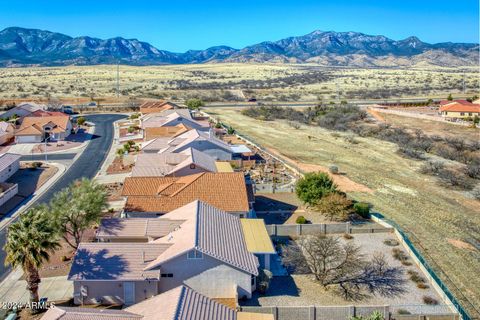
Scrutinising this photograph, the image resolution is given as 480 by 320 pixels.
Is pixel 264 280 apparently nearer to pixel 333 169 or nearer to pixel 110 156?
pixel 333 169

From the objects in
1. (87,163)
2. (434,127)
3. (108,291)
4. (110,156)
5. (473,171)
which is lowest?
(108,291)

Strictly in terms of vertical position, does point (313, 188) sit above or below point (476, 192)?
above

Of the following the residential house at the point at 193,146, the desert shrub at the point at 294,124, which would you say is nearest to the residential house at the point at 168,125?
the residential house at the point at 193,146

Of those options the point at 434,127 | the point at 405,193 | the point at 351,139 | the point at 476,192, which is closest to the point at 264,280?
the point at 405,193

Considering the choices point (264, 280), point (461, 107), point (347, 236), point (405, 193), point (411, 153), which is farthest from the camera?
point (461, 107)

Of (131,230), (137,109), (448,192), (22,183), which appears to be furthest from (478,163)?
(137,109)

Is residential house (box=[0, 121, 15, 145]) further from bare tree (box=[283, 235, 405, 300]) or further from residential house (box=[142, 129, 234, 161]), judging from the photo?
bare tree (box=[283, 235, 405, 300])

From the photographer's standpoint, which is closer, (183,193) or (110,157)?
(183,193)

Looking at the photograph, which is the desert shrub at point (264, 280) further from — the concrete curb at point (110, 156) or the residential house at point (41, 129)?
the residential house at point (41, 129)

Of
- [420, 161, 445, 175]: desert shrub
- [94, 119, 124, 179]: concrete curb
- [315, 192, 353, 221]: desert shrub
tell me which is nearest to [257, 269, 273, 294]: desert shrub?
[315, 192, 353, 221]: desert shrub
